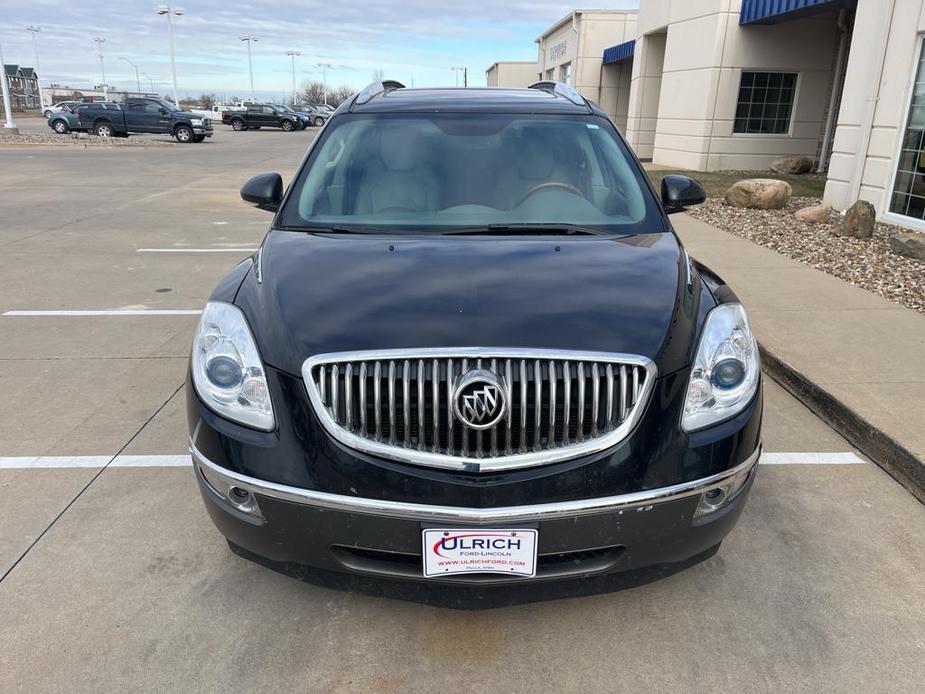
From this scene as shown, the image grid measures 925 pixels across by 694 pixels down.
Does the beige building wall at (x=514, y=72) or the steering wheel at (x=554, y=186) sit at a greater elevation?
the beige building wall at (x=514, y=72)

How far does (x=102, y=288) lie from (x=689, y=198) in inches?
224

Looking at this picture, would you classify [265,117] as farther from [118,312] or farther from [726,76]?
[118,312]

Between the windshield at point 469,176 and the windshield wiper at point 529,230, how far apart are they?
42 millimetres

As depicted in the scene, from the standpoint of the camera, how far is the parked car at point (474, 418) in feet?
7.14

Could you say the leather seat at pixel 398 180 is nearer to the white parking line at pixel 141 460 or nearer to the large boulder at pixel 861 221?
the white parking line at pixel 141 460

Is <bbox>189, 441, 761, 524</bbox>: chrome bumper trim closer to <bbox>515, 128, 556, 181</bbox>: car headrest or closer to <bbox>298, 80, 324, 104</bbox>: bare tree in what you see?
<bbox>515, 128, 556, 181</bbox>: car headrest

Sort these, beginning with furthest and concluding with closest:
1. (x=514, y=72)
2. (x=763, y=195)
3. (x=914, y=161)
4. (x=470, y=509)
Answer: (x=514, y=72) < (x=763, y=195) < (x=914, y=161) < (x=470, y=509)

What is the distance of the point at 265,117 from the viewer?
154ft

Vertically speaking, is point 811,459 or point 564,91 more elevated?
point 564,91

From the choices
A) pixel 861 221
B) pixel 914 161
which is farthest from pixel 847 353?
pixel 914 161

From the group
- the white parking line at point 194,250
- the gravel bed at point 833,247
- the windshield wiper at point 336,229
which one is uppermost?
the windshield wiper at point 336,229

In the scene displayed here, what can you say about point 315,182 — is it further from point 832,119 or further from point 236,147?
point 236,147

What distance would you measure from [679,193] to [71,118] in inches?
1420

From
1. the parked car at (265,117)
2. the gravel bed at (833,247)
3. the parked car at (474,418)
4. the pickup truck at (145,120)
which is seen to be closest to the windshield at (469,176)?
the parked car at (474,418)
